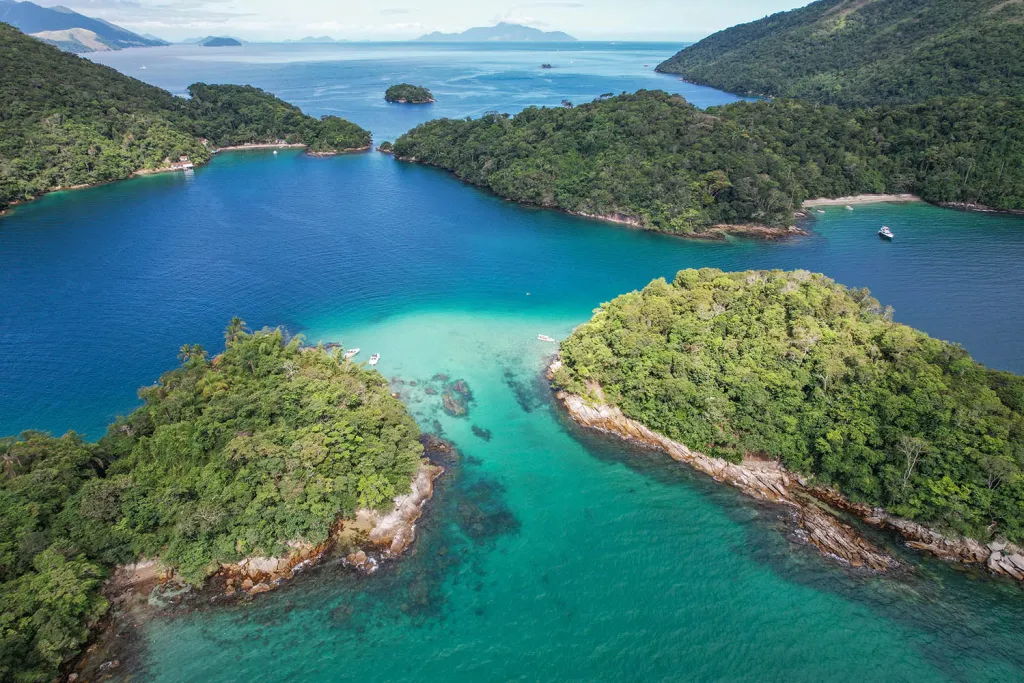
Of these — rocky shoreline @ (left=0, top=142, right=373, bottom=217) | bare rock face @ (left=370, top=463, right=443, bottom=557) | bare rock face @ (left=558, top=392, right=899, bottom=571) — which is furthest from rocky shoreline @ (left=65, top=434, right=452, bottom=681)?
rocky shoreline @ (left=0, top=142, right=373, bottom=217)

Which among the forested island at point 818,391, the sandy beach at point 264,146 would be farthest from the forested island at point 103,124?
the forested island at point 818,391

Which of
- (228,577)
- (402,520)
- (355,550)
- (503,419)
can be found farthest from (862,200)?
(228,577)

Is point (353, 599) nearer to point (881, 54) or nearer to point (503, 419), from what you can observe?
point (503, 419)

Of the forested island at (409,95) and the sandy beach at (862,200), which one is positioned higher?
the forested island at (409,95)

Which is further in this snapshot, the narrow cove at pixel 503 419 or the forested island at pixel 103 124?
the forested island at pixel 103 124

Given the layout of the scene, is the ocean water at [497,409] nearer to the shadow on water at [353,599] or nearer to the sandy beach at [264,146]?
the shadow on water at [353,599]

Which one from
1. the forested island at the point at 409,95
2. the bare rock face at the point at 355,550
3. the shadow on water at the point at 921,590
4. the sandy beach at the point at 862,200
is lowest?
the shadow on water at the point at 921,590
